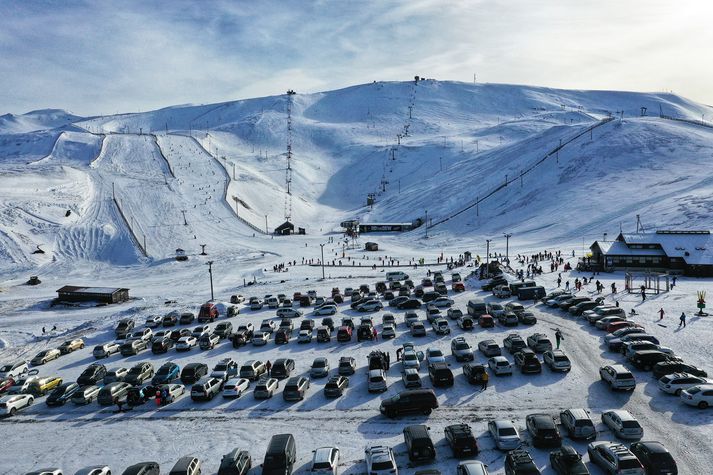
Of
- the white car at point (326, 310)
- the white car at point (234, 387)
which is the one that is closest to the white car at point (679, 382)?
the white car at point (234, 387)

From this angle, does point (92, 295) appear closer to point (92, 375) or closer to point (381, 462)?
point (92, 375)

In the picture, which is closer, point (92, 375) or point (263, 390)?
point (263, 390)

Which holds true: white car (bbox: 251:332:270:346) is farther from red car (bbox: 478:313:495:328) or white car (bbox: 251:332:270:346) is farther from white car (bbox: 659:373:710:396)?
white car (bbox: 659:373:710:396)

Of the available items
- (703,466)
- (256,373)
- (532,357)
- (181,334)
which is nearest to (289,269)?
(181,334)

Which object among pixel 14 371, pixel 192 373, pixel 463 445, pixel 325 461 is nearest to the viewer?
pixel 325 461

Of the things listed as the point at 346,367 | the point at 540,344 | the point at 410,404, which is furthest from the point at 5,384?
the point at 540,344

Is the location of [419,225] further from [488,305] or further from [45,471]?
[45,471]
